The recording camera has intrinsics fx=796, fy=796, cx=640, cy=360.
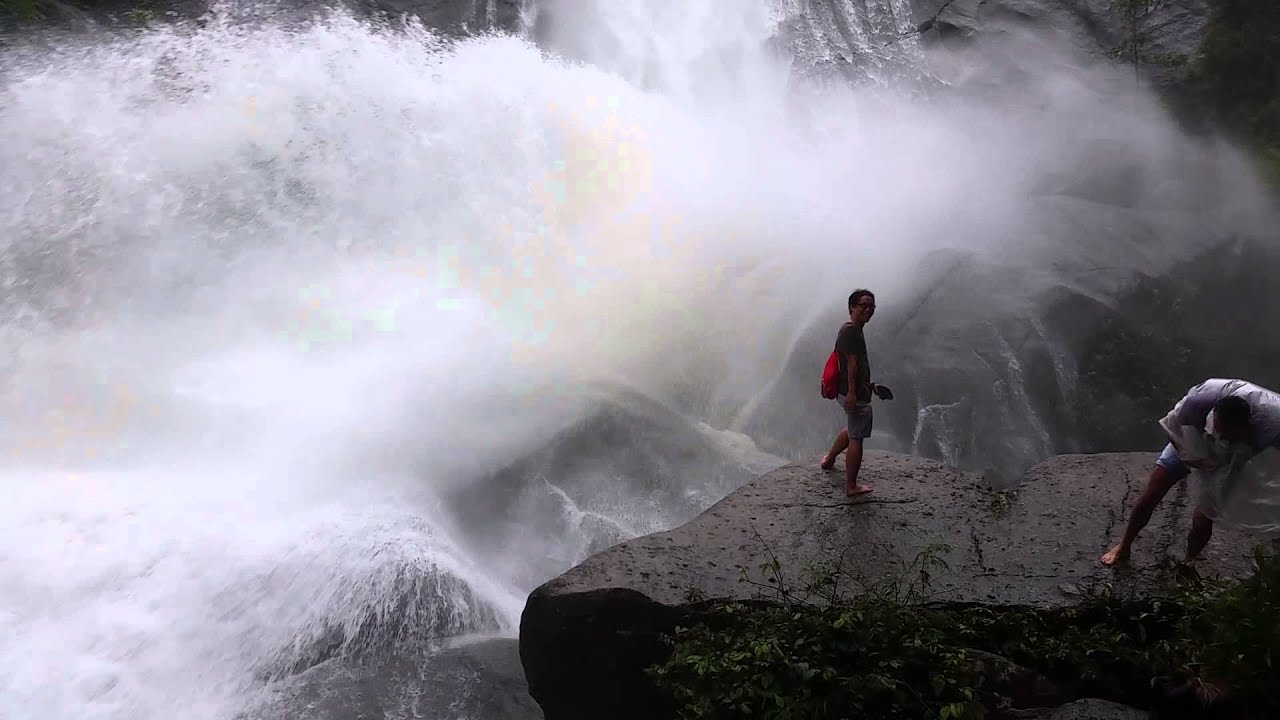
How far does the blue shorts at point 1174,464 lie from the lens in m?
4.20

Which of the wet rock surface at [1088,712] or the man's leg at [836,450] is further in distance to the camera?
the man's leg at [836,450]

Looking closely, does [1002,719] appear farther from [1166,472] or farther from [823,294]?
[823,294]

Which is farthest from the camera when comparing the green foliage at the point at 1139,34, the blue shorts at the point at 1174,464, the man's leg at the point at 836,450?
the green foliage at the point at 1139,34

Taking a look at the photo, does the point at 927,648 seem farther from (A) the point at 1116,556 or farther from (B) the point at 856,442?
(B) the point at 856,442

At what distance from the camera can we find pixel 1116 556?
4.43m

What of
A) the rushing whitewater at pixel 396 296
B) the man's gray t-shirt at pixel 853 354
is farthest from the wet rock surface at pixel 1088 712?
the rushing whitewater at pixel 396 296

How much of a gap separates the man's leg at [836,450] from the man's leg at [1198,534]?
77.8 inches

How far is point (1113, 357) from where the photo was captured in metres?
8.98

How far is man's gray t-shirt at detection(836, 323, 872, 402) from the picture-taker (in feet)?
16.6

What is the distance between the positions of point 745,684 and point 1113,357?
7277mm

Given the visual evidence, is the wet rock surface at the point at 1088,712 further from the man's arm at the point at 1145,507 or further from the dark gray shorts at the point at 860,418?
the dark gray shorts at the point at 860,418

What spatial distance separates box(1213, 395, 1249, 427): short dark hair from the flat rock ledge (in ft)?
2.84

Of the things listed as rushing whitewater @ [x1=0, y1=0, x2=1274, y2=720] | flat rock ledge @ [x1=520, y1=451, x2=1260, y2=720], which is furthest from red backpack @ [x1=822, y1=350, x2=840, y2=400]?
rushing whitewater @ [x1=0, y1=0, x2=1274, y2=720]

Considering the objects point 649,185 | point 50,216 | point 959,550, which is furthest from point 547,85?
point 959,550
